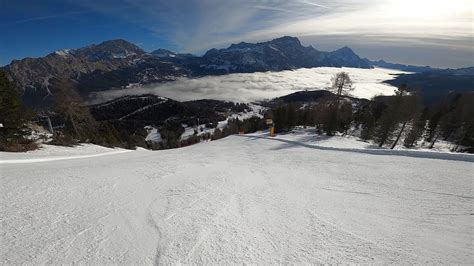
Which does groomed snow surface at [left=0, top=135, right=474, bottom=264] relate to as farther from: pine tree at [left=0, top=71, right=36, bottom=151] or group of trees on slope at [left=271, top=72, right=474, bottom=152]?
group of trees on slope at [left=271, top=72, right=474, bottom=152]

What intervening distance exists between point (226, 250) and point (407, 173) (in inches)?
323

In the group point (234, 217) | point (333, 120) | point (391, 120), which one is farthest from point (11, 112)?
point (391, 120)

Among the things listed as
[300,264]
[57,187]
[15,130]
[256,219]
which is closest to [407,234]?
[300,264]

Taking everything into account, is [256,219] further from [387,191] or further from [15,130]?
[15,130]

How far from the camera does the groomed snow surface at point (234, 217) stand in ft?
13.3

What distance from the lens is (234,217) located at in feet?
17.7

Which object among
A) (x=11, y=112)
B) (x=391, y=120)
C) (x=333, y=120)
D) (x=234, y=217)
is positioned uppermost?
(x=234, y=217)

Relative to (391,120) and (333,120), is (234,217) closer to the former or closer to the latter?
(333,120)

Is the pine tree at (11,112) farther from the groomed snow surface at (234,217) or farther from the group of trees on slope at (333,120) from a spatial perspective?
the groomed snow surface at (234,217)

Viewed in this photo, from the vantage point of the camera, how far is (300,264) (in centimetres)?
384

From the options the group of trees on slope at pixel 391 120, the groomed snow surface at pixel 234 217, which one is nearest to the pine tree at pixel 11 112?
the groomed snow surface at pixel 234 217

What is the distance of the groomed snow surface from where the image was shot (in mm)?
4043

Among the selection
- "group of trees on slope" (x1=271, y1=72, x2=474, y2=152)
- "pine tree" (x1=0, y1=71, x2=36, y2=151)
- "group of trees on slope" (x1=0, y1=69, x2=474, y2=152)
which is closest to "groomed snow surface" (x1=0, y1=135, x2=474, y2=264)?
"group of trees on slope" (x1=0, y1=69, x2=474, y2=152)

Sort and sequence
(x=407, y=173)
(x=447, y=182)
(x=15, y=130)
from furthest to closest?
1. (x=15, y=130)
2. (x=407, y=173)
3. (x=447, y=182)
